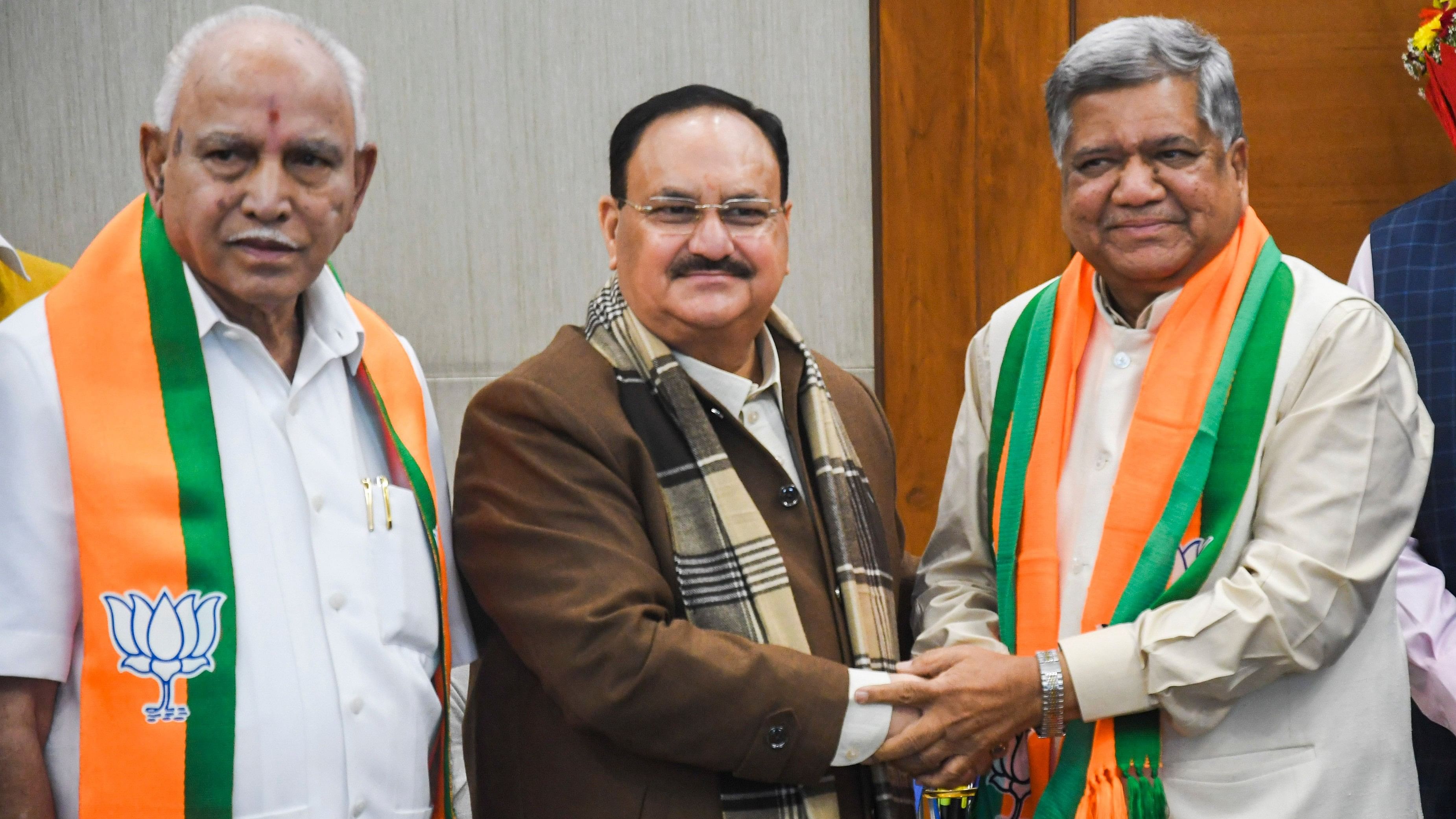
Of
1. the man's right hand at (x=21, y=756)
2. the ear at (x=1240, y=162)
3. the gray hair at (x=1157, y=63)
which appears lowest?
the man's right hand at (x=21, y=756)

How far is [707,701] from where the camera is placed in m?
1.86

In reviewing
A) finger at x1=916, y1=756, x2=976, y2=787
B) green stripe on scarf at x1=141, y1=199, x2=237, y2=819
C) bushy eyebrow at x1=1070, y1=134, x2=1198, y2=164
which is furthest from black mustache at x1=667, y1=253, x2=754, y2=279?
finger at x1=916, y1=756, x2=976, y2=787

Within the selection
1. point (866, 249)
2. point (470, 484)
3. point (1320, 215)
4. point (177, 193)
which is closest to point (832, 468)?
point (470, 484)

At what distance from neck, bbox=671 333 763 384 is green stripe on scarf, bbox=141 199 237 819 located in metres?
0.73

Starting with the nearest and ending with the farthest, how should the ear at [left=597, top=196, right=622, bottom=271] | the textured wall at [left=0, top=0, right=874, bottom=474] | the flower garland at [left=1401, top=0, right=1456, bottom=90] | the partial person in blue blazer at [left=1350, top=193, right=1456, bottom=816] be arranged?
the ear at [left=597, top=196, right=622, bottom=271] → the partial person in blue blazer at [left=1350, top=193, right=1456, bottom=816] → the flower garland at [left=1401, top=0, right=1456, bottom=90] → the textured wall at [left=0, top=0, right=874, bottom=474]

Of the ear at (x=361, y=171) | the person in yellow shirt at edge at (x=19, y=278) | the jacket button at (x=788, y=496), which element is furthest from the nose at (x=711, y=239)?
the person in yellow shirt at edge at (x=19, y=278)

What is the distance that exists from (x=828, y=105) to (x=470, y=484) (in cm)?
180

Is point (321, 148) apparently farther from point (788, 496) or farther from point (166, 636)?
point (788, 496)

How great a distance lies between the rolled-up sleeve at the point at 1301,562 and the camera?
1911 mm

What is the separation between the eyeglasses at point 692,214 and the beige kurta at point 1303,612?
0.68 m

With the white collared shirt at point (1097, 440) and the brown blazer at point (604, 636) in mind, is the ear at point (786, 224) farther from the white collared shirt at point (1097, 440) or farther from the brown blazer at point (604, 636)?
the white collared shirt at point (1097, 440)

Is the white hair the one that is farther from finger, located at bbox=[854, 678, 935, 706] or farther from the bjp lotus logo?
finger, located at bbox=[854, 678, 935, 706]

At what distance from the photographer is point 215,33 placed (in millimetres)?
1775

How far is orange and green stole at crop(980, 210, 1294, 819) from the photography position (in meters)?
2.00
